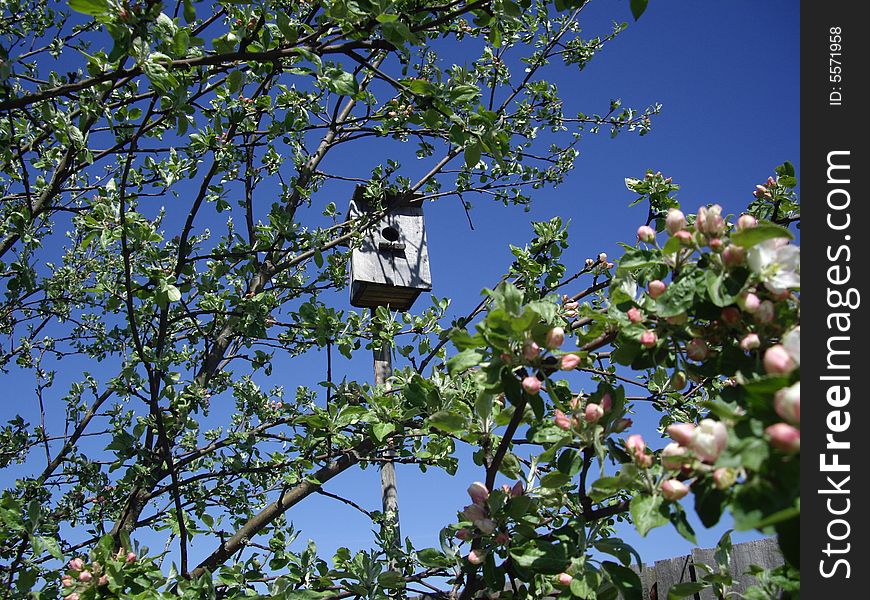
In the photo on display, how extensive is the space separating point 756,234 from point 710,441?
1.11 ft

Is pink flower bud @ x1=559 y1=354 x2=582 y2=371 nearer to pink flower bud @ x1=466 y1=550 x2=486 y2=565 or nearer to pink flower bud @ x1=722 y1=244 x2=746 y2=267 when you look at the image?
pink flower bud @ x1=722 y1=244 x2=746 y2=267

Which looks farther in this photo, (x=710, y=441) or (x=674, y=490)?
(x=674, y=490)

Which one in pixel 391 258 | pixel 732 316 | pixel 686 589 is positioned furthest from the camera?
pixel 391 258

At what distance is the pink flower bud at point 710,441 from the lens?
77 centimetres

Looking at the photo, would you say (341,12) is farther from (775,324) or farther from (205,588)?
(205,588)

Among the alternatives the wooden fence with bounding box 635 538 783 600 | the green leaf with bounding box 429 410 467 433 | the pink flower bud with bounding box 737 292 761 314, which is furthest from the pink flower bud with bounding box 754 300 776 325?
the wooden fence with bounding box 635 538 783 600

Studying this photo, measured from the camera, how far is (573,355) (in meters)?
1.14

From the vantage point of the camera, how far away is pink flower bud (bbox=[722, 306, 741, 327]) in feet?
→ 3.32

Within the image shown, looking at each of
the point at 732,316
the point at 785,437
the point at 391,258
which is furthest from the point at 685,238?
the point at 391,258

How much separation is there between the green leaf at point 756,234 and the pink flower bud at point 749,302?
0.07m

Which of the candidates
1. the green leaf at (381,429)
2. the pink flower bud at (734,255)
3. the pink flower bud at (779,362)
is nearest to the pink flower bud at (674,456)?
the pink flower bud at (779,362)

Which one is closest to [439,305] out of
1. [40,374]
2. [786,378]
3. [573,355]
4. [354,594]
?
[354,594]

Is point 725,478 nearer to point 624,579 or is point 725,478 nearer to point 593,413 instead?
point 593,413

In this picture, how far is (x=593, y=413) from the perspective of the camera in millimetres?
1140
